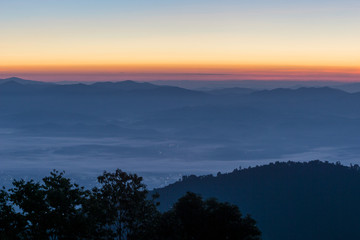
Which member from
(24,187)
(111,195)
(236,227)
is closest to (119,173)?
(111,195)

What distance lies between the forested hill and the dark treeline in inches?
4853

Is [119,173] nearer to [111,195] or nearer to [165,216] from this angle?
[111,195]

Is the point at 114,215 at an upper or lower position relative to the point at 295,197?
upper

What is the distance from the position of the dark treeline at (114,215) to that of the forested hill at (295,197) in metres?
123

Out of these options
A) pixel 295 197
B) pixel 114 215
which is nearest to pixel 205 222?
pixel 114 215

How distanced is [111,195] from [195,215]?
4449mm

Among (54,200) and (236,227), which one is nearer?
(236,227)

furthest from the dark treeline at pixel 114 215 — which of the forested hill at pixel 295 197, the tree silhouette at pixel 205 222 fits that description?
the forested hill at pixel 295 197

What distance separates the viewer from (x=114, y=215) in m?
22.6

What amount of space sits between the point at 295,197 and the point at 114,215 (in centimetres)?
16221

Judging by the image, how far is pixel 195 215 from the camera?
21.8 meters

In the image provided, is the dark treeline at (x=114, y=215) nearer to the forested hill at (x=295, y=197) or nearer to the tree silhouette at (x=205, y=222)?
the tree silhouette at (x=205, y=222)

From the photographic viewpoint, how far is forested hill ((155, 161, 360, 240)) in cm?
14475

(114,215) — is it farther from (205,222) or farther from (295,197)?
(295,197)
